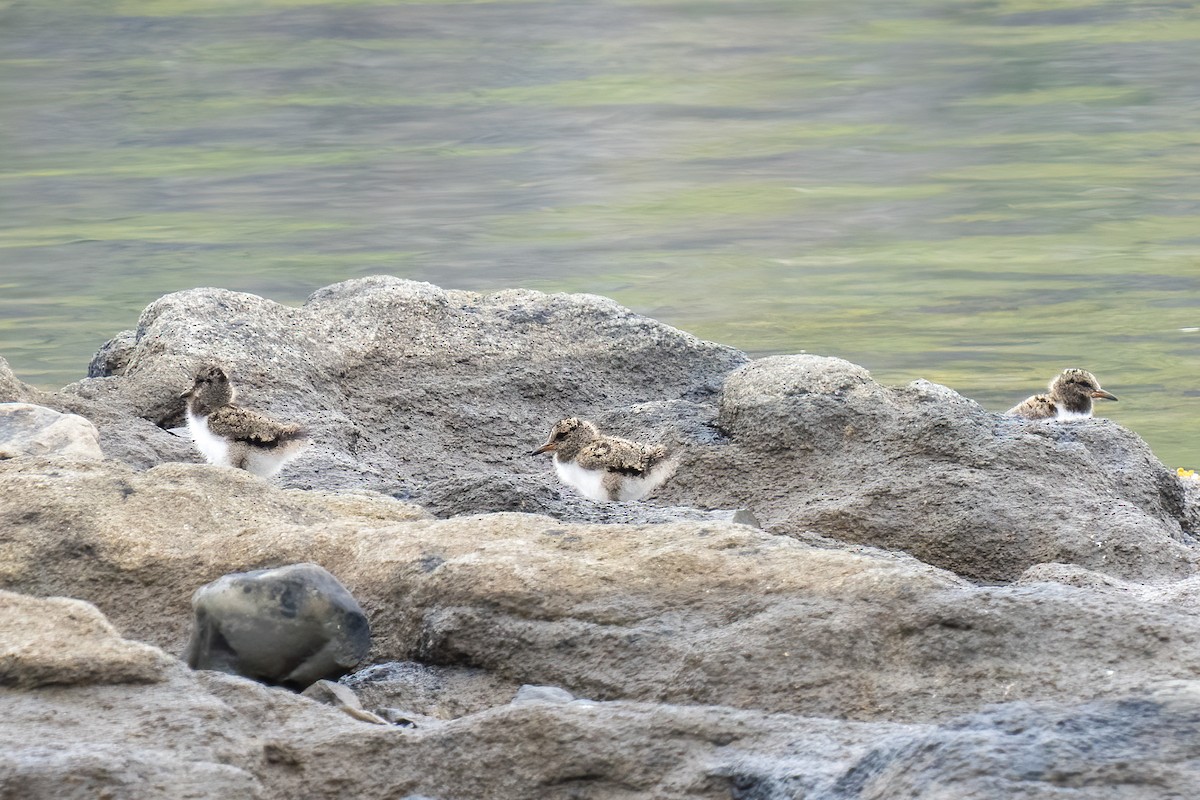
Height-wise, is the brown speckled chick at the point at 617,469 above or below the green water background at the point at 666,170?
above

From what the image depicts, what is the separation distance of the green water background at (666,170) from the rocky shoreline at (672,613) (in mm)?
6896

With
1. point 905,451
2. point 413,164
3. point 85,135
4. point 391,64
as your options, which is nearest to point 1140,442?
point 905,451

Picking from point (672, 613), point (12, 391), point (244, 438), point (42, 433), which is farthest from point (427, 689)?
point (12, 391)

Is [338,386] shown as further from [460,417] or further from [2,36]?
[2,36]

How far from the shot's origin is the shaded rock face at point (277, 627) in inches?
184

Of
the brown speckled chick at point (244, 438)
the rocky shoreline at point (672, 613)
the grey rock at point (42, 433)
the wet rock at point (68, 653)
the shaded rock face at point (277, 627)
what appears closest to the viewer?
the rocky shoreline at point (672, 613)

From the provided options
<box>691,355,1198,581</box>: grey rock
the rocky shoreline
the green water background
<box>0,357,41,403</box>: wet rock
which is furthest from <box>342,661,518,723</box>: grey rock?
the green water background

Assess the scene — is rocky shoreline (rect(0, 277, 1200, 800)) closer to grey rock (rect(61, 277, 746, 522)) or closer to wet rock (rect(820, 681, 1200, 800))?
wet rock (rect(820, 681, 1200, 800))

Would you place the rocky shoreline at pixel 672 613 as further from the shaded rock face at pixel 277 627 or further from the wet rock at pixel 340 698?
the shaded rock face at pixel 277 627

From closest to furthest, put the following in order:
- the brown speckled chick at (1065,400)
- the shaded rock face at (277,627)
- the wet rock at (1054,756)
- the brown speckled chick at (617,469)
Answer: the wet rock at (1054,756) → the shaded rock face at (277,627) → the brown speckled chick at (617,469) → the brown speckled chick at (1065,400)

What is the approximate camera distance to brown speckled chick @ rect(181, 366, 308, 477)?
7.79 metres

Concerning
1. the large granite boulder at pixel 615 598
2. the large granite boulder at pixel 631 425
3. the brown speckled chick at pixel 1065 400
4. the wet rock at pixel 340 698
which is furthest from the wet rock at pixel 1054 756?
the brown speckled chick at pixel 1065 400

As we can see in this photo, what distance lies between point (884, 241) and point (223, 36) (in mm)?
26056

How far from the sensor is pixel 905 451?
743cm
